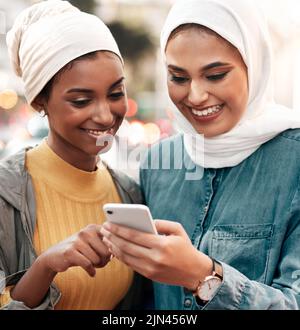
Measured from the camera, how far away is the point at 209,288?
1204mm

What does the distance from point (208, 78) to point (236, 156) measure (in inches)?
9.3

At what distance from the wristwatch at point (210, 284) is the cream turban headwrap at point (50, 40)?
0.68 metres

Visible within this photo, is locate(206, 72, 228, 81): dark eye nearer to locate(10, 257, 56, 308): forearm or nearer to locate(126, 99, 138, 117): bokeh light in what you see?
locate(10, 257, 56, 308): forearm

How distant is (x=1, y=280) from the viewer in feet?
4.47

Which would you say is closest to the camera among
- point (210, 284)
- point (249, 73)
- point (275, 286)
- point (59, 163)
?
point (210, 284)

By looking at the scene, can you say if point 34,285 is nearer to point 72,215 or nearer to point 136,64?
point 72,215

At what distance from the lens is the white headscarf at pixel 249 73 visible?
4.68ft

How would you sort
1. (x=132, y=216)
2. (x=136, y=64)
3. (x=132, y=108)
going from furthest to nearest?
1. (x=132, y=108)
2. (x=136, y=64)
3. (x=132, y=216)

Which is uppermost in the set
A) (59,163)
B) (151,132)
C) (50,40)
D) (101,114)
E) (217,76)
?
(50,40)

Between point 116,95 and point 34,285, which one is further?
point 116,95

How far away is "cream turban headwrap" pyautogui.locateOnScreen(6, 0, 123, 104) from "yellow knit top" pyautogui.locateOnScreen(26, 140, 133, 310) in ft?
0.69

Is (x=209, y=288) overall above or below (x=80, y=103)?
below

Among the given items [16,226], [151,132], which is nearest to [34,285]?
[16,226]
